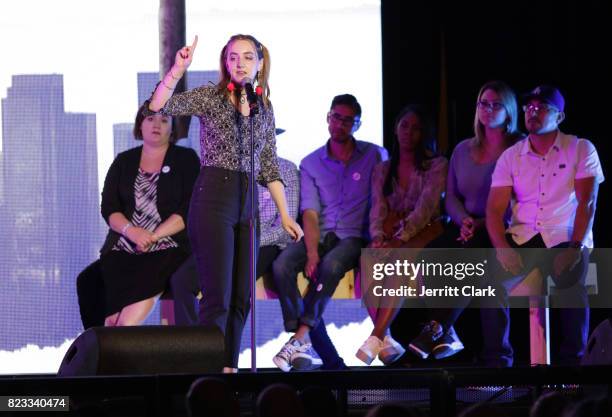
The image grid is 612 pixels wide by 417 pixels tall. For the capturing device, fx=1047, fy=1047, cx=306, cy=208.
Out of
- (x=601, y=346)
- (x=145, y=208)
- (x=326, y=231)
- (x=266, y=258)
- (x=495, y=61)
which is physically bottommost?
(x=601, y=346)

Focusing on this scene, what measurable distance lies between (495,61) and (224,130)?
2111mm

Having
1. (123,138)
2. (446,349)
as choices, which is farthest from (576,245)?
(123,138)

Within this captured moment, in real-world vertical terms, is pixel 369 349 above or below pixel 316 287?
below

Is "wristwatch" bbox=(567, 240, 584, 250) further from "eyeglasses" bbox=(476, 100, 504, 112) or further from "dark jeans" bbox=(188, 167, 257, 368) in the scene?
"dark jeans" bbox=(188, 167, 257, 368)

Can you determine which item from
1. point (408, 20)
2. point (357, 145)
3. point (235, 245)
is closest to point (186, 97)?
point (235, 245)

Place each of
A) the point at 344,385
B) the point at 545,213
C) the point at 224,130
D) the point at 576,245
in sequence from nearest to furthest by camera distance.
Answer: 1. the point at 344,385
2. the point at 224,130
3. the point at 576,245
4. the point at 545,213

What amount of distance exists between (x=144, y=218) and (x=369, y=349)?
136cm

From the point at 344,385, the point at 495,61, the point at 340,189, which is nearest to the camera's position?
the point at 344,385

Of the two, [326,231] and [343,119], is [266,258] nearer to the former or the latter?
[326,231]

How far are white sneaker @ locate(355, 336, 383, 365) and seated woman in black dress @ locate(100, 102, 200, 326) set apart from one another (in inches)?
41.0

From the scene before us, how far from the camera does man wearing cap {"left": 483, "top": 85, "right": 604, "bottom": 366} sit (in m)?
5.11

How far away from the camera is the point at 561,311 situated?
16.9ft

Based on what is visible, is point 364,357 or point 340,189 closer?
point 364,357

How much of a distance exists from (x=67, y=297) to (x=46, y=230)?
1.25ft
